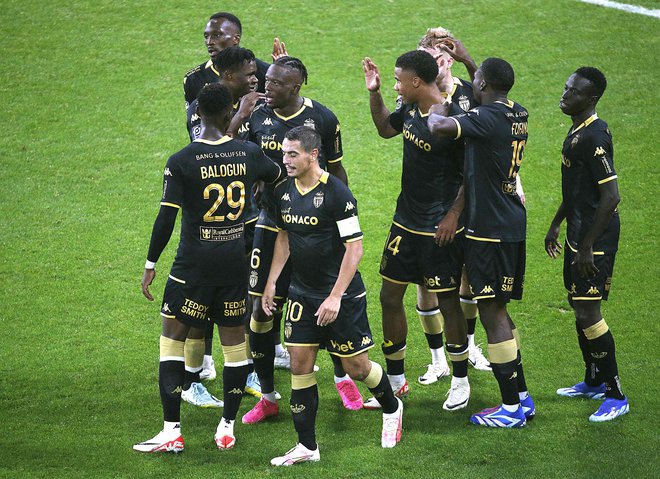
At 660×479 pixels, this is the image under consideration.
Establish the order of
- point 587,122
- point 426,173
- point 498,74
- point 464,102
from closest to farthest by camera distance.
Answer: point 498,74 → point 587,122 → point 426,173 → point 464,102

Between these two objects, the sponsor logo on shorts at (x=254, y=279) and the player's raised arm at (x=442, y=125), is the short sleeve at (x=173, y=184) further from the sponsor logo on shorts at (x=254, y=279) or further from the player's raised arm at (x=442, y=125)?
the player's raised arm at (x=442, y=125)

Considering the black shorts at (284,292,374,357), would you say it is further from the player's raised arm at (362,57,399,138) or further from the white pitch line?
the white pitch line

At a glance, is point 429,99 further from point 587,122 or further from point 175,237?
point 175,237

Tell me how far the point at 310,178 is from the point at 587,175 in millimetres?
2192

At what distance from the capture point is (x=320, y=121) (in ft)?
25.9

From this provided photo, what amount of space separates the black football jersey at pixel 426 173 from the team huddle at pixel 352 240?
1 centimetres

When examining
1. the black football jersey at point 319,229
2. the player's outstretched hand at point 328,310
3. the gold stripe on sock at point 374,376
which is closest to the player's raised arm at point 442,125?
the black football jersey at point 319,229

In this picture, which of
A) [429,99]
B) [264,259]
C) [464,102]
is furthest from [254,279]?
[464,102]

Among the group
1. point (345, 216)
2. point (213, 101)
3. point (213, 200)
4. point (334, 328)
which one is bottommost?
point (334, 328)

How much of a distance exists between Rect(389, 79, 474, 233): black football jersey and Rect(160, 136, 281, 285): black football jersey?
3.67ft

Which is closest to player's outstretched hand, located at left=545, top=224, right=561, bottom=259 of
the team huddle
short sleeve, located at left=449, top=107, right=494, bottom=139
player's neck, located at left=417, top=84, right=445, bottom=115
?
the team huddle

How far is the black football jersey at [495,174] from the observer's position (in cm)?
736

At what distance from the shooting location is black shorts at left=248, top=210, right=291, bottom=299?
25.9ft

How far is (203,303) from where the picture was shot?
724cm
